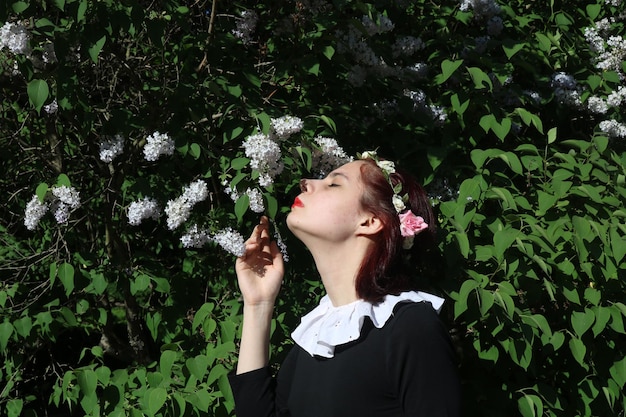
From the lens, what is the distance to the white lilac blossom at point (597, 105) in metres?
3.45

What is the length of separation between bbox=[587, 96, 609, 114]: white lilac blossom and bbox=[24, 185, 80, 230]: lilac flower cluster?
6.87 feet

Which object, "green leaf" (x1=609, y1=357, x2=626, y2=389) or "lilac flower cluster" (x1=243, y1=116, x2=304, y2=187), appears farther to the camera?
"green leaf" (x1=609, y1=357, x2=626, y2=389)

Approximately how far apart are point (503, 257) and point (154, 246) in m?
1.56

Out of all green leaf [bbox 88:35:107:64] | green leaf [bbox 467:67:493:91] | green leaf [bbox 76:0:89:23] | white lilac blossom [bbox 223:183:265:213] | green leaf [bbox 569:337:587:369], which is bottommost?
green leaf [bbox 569:337:587:369]

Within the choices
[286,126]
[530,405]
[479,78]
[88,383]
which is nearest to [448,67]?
[479,78]

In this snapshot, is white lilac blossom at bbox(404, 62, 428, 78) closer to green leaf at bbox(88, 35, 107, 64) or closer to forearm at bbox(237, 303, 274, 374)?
green leaf at bbox(88, 35, 107, 64)

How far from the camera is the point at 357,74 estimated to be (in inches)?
118

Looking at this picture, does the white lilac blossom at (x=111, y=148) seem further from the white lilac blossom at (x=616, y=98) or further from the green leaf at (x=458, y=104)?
the white lilac blossom at (x=616, y=98)

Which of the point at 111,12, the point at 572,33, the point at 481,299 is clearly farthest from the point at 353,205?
the point at 572,33

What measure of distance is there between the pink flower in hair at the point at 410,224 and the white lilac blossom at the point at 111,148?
1191 mm

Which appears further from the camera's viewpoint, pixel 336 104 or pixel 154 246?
pixel 154 246

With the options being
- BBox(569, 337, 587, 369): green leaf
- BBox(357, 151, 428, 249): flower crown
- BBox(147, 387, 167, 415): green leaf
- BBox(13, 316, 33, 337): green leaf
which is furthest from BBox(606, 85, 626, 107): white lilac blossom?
BBox(13, 316, 33, 337): green leaf

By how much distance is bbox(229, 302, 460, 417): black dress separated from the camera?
68.0 inches

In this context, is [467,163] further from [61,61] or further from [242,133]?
[61,61]
